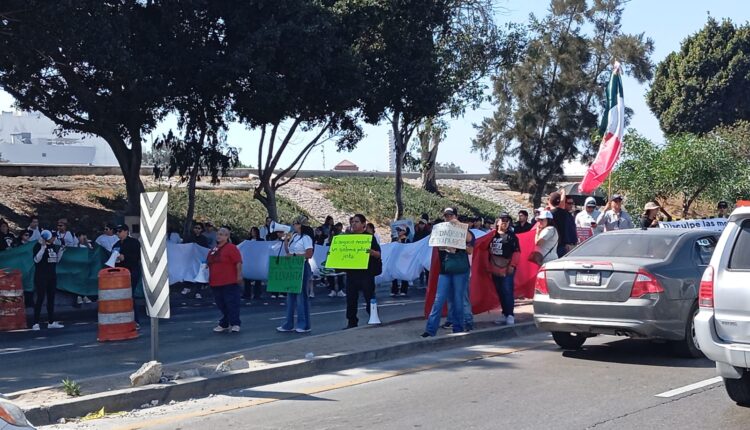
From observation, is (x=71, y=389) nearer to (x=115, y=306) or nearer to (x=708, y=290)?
(x=115, y=306)

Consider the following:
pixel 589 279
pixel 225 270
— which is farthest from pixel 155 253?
pixel 589 279

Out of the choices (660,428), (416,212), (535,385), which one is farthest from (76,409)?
(416,212)

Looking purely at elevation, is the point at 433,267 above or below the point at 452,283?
above

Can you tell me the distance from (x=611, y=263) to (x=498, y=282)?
3.15 m

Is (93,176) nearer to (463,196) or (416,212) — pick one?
(416,212)

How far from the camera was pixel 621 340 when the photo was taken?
12.8 meters

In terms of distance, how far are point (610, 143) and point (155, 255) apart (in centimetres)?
1120

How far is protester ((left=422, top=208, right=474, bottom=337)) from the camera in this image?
12.5 metres

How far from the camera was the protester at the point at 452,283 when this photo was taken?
12539 mm

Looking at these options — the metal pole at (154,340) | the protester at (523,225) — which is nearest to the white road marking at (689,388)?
the metal pole at (154,340)

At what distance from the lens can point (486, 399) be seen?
906 centimetres

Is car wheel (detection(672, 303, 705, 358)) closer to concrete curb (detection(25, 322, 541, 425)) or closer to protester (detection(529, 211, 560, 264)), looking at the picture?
concrete curb (detection(25, 322, 541, 425))

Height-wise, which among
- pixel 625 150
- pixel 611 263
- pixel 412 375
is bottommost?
pixel 412 375

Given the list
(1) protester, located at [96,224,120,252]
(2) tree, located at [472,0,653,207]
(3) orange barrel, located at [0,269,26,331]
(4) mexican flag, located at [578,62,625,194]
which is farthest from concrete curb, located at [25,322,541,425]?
(2) tree, located at [472,0,653,207]
